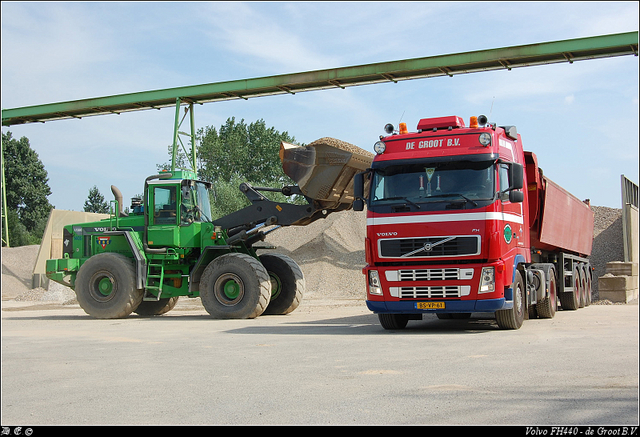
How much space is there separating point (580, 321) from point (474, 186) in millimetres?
4786

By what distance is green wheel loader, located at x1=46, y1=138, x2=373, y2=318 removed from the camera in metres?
16.5

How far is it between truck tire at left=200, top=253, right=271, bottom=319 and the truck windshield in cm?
502

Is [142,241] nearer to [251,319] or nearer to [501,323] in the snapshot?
[251,319]

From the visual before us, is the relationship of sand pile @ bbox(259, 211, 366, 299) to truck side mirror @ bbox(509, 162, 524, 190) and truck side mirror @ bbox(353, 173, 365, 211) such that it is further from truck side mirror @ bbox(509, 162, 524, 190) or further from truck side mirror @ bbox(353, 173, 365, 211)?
truck side mirror @ bbox(509, 162, 524, 190)

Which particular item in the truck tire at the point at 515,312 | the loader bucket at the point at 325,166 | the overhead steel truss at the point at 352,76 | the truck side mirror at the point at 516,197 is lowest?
the truck tire at the point at 515,312

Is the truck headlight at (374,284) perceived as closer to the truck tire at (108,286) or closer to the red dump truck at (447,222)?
the red dump truck at (447,222)

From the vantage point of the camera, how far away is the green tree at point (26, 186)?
63000 millimetres

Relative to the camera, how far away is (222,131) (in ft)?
222

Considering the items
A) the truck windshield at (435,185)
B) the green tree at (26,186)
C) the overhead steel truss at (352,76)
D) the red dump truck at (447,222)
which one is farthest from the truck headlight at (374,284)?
the green tree at (26,186)

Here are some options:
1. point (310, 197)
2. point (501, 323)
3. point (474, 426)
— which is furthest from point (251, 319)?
point (474, 426)

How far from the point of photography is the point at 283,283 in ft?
60.0

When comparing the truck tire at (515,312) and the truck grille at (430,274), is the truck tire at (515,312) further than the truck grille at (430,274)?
Yes

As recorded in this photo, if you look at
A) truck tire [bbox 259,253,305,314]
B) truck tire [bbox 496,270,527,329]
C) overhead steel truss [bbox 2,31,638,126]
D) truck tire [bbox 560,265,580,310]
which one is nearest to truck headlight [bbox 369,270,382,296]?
truck tire [bbox 496,270,527,329]

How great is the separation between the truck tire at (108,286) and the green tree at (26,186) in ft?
157
